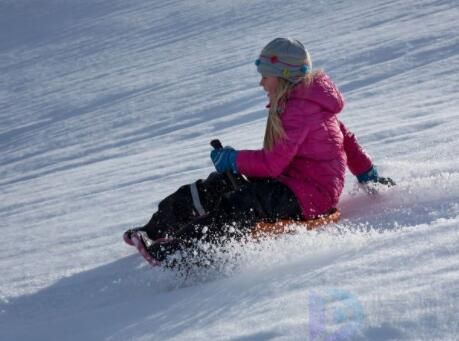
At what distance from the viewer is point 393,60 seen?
9359mm

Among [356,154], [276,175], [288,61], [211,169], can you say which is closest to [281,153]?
[276,175]

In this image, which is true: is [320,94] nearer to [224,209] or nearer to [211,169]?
[224,209]

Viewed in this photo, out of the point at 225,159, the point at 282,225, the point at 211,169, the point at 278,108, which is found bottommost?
the point at 282,225

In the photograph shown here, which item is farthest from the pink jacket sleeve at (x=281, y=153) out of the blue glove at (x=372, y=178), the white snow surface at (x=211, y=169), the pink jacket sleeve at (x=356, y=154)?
the blue glove at (x=372, y=178)

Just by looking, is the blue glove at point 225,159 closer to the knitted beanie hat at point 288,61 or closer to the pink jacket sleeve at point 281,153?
the pink jacket sleeve at point 281,153

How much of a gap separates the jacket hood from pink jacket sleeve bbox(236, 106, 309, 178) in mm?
98

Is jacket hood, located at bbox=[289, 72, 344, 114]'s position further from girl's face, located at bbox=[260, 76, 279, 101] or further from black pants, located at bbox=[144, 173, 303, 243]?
black pants, located at bbox=[144, 173, 303, 243]

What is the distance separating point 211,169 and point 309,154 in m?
2.48

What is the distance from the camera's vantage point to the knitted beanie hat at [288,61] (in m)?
3.78

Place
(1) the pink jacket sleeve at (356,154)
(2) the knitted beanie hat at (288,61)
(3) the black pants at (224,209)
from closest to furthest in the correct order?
(3) the black pants at (224,209) → (2) the knitted beanie hat at (288,61) → (1) the pink jacket sleeve at (356,154)

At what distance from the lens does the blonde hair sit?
3687mm

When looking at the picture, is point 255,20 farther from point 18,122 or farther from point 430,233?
point 430,233

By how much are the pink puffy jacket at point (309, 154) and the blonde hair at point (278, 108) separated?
0.03 metres

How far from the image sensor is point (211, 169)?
6.14 metres
